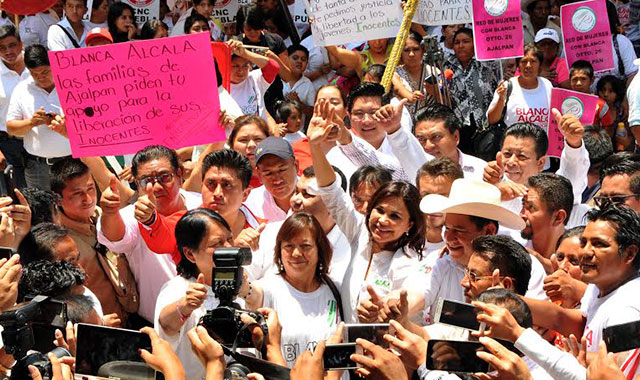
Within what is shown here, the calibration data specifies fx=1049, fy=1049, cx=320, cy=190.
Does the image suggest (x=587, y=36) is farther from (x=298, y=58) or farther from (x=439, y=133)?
(x=439, y=133)

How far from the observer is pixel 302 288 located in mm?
5293

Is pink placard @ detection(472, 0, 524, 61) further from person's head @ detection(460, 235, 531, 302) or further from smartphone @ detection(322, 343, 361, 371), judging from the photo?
smartphone @ detection(322, 343, 361, 371)

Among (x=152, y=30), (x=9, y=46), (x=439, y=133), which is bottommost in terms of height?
(x=439, y=133)

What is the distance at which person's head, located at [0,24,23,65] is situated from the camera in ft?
30.7

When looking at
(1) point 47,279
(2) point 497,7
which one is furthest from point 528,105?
(1) point 47,279

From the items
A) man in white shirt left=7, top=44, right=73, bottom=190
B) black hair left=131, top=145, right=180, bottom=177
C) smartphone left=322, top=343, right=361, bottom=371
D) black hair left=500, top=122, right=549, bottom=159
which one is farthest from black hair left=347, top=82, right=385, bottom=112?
smartphone left=322, top=343, right=361, bottom=371

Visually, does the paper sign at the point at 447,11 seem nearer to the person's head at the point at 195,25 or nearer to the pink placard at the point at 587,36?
the pink placard at the point at 587,36

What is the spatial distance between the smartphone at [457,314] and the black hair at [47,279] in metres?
1.87

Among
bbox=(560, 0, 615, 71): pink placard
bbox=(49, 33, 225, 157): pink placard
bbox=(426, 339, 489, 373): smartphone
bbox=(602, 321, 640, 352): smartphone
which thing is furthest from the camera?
bbox=(560, 0, 615, 71): pink placard

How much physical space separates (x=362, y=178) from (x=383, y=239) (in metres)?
0.78

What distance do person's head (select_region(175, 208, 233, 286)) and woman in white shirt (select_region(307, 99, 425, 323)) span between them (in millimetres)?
645

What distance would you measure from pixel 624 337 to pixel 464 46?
713cm

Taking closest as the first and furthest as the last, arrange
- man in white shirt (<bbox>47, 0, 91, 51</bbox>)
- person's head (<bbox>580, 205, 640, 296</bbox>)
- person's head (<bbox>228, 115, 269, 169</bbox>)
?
1. person's head (<bbox>580, 205, 640, 296</bbox>)
2. person's head (<bbox>228, 115, 269, 169</bbox>)
3. man in white shirt (<bbox>47, 0, 91, 51</bbox>)

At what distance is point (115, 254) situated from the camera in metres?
6.12
